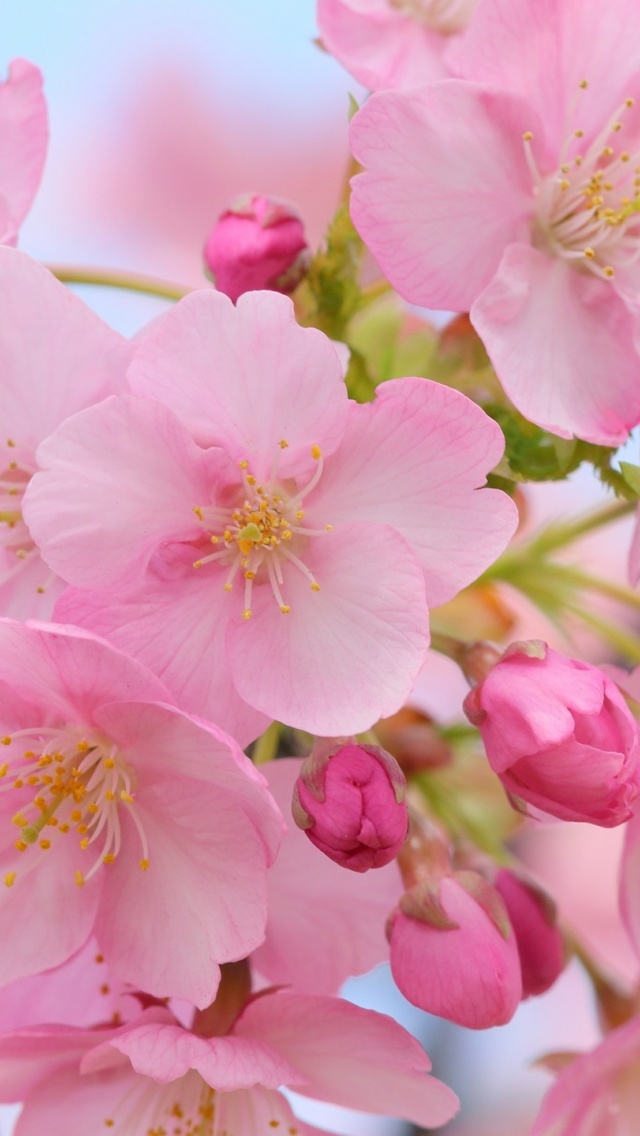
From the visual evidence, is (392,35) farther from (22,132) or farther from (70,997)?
(70,997)

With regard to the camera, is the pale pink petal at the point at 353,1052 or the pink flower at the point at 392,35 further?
the pink flower at the point at 392,35

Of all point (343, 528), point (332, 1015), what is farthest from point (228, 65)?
point (332, 1015)

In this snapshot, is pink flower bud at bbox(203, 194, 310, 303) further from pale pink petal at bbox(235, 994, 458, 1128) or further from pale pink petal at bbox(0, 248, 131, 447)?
pale pink petal at bbox(235, 994, 458, 1128)

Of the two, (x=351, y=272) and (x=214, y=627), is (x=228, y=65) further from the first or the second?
(x=214, y=627)

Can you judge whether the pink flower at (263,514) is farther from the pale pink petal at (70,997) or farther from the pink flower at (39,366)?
Result: the pale pink petal at (70,997)

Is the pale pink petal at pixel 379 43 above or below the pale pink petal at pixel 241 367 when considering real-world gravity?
above

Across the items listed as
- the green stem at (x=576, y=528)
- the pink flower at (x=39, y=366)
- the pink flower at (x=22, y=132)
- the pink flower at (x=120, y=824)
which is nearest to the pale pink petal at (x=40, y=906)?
the pink flower at (x=120, y=824)
